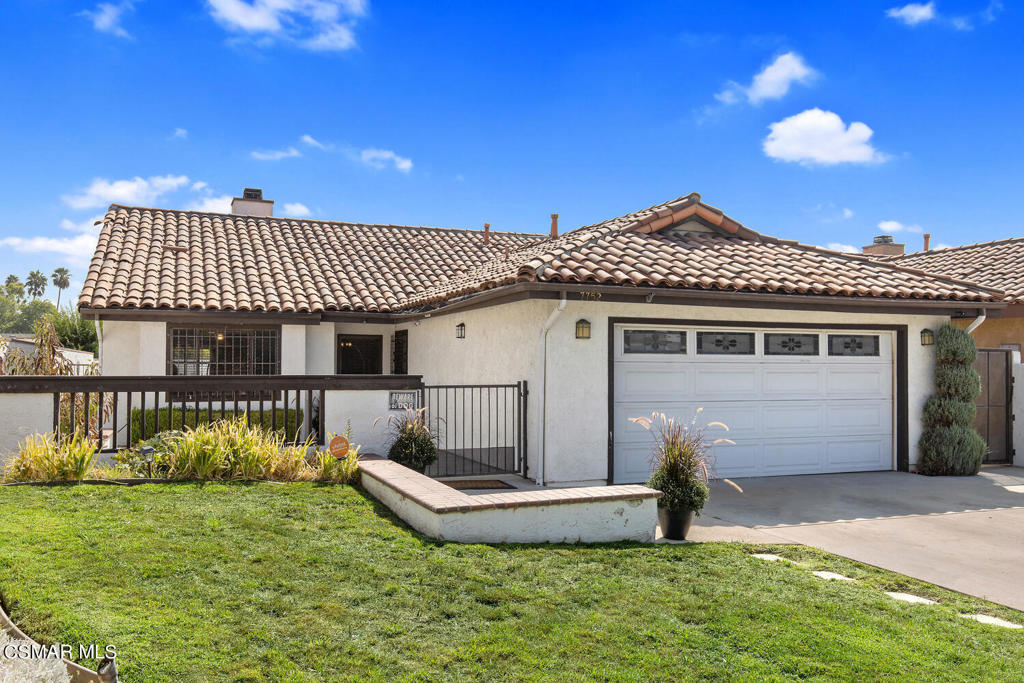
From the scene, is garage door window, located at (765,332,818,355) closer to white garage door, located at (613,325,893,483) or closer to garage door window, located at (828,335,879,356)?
white garage door, located at (613,325,893,483)

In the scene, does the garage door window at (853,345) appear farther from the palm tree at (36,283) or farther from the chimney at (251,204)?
the palm tree at (36,283)

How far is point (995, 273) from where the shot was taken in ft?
56.9

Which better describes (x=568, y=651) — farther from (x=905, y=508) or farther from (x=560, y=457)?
(x=905, y=508)

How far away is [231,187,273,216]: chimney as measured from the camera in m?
21.7

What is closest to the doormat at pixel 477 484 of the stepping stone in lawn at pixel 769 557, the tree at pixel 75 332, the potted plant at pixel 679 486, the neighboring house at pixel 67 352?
the potted plant at pixel 679 486

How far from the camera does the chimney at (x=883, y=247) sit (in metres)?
25.8

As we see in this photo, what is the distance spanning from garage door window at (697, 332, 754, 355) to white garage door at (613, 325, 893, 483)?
0.05 feet

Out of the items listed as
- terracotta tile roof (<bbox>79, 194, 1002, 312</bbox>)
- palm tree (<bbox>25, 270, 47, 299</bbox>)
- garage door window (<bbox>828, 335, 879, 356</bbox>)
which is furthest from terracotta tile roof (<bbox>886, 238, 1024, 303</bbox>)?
palm tree (<bbox>25, 270, 47, 299</bbox>)

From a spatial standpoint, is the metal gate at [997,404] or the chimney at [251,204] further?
the chimney at [251,204]

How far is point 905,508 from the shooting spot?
30.6ft

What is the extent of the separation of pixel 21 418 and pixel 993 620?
1048 cm

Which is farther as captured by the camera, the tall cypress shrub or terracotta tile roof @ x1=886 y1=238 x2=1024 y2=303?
terracotta tile roof @ x1=886 y1=238 x2=1024 y2=303

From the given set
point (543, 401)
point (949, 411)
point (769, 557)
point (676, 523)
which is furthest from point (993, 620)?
point (949, 411)

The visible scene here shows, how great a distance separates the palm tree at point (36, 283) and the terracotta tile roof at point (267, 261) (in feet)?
310
